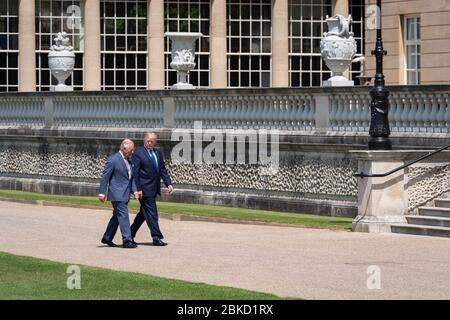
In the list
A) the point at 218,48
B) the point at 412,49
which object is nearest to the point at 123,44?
the point at 218,48

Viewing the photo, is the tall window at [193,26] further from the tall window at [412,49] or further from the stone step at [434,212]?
the stone step at [434,212]

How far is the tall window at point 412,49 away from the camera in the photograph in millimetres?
41656

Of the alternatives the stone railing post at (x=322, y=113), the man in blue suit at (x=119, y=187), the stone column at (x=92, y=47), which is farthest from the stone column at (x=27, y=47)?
the man in blue suit at (x=119, y=187)

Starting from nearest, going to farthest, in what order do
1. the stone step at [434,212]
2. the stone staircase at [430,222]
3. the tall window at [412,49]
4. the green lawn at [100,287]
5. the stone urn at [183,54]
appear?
the green lawn at [100,287] < the stone staircase at [430,222] < the stone step at [434,212] < the stone urn at [183,54] < the tall window at [412,49]

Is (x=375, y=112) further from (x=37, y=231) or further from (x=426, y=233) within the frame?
(x=37, y=231)

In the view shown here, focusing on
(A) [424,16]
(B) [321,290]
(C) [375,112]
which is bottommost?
(B) [321,290]

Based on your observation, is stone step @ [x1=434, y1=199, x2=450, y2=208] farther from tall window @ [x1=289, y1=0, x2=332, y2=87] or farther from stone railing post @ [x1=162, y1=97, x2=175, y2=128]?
tall window @ [x1=289, y1=0, x2=332, y2=87]

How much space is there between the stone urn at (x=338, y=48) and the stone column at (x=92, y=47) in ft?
134

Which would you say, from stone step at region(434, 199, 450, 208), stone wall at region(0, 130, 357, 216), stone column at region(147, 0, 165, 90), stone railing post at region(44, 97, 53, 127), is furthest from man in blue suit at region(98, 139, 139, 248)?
stone column at region(147, 0, 165, 90)

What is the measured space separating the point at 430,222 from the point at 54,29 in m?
48.9

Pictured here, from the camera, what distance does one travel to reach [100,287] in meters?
18.2
